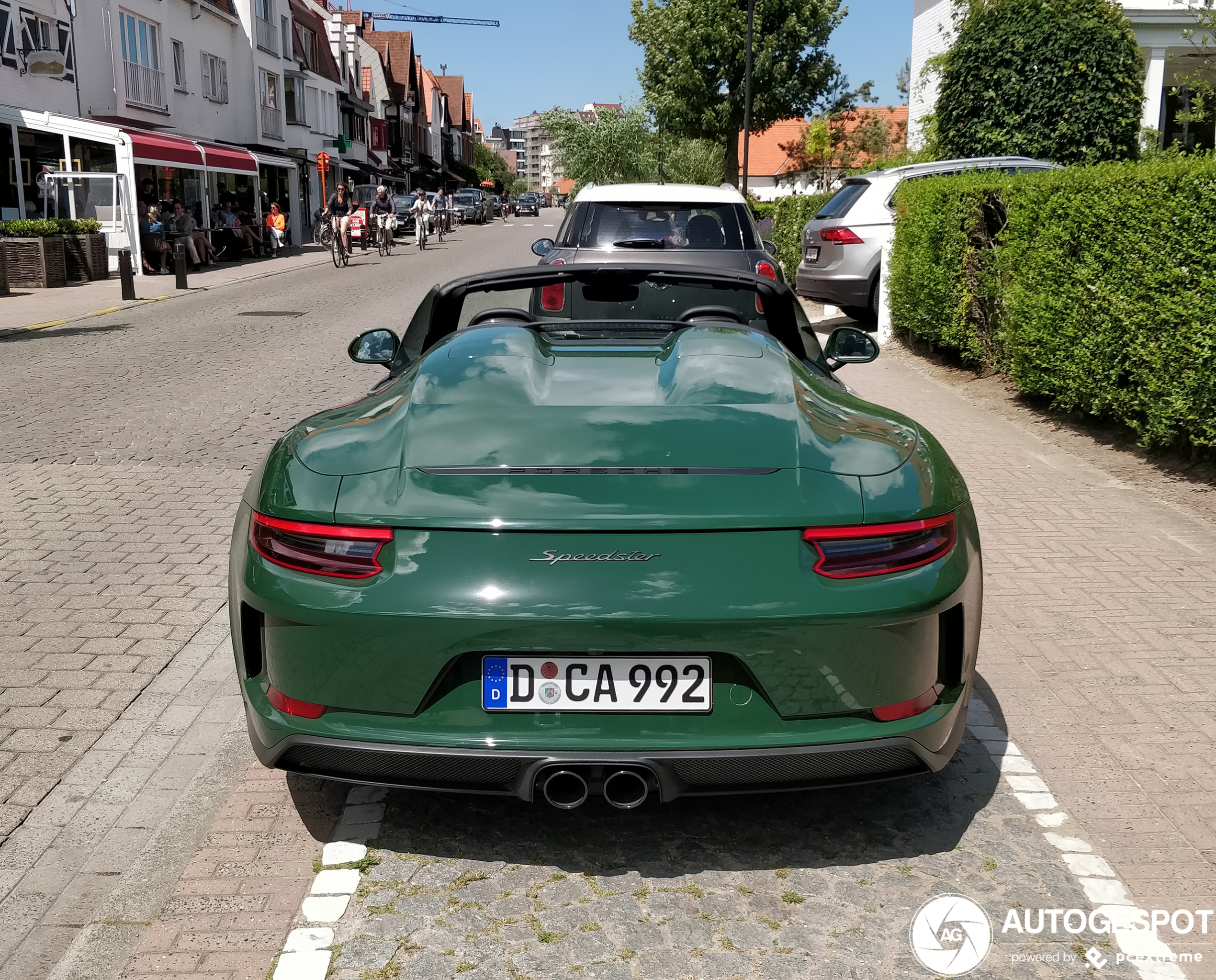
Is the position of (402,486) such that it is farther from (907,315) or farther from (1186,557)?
(907,315)

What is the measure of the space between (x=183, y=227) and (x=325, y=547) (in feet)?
93.6

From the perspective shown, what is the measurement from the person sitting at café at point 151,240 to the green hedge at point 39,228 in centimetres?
266

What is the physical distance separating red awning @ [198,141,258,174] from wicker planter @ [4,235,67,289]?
933 centimetres

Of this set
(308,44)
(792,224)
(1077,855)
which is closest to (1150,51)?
(792,224)

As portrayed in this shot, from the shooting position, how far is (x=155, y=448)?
8.80 metres

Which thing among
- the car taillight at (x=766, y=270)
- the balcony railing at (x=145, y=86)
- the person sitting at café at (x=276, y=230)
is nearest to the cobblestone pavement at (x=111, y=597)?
the car taillight at (x=766, y=270)

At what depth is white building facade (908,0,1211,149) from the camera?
2556 centimetres

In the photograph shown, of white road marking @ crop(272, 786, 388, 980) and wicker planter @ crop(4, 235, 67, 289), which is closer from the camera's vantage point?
white road marking @ crop(272, 786, 388, 980)

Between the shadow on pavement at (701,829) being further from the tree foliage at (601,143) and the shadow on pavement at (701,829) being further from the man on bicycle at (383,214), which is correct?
the tree foliage at (601,143)

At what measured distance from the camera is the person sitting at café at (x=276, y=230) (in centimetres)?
3759

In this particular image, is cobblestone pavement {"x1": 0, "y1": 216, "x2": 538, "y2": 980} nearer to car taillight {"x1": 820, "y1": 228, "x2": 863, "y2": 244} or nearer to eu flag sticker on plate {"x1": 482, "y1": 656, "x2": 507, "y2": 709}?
eu flag sticker on plate {"x1": 482, "y1": 656, "x2": 507, "y2": 709}

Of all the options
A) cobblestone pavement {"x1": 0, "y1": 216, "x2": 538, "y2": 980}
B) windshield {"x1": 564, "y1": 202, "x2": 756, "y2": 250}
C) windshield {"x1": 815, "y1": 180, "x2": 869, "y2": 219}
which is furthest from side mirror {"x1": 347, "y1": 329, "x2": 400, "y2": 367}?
windshield {"x1": 815, "y1": 180, "x2": 869, "y2": 219}

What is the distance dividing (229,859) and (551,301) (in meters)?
5.85

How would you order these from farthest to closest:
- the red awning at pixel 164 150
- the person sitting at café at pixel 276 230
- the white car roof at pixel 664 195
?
the person sitting at café at pixel 276 230 < the red awning at pixel 164 150 < the white car roof at pixel 664 195
